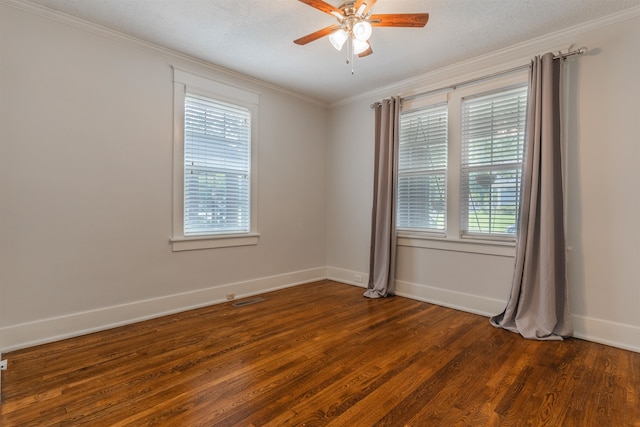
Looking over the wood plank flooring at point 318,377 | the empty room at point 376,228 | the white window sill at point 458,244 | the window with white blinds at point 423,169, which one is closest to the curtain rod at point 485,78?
the empty room at point 376,228

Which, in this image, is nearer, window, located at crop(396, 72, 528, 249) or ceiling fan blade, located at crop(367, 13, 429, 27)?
ceiling fan blade, located at crop(367, 13, 429, 27)

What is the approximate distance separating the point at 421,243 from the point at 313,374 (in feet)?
7.78

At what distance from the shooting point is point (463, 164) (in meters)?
3.68

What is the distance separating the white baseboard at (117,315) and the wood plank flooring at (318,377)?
12cm

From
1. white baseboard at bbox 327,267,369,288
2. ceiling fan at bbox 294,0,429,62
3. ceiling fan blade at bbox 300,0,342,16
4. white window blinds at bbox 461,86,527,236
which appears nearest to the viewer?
ceiling fan blade at bbox 300,0,342,16

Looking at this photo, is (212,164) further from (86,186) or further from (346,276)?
(346,276)

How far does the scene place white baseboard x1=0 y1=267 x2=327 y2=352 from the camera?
263cm

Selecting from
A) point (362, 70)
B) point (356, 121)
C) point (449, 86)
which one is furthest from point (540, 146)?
point (356, 121)

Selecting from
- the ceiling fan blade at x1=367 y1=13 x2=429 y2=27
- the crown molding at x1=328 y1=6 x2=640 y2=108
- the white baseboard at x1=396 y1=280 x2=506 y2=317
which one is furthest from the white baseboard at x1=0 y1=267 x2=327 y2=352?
the ceiling fan blade at x1=367 y1=13 x2=429 y2=27

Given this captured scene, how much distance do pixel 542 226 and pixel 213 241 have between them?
11.3 ft

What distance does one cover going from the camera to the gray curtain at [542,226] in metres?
2.89

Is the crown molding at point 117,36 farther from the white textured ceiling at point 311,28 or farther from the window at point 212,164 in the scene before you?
the window at point 212,164

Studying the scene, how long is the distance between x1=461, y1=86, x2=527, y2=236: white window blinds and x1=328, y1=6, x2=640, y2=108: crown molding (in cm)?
29

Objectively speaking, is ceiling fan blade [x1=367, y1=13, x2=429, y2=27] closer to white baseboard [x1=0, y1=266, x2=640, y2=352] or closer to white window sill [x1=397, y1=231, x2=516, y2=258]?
white window sill [x1=397, y1=231, x2=516, y2=258]
